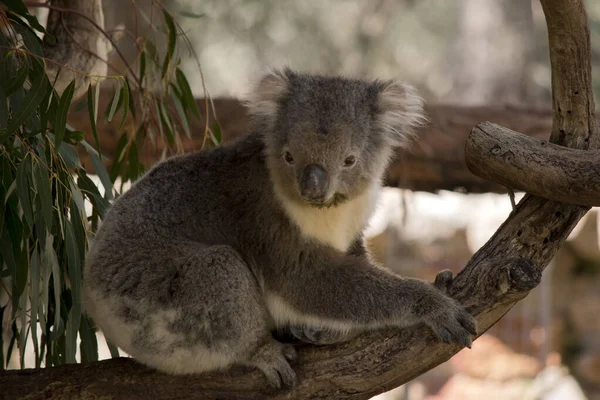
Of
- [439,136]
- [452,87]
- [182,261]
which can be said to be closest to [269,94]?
[182,261]

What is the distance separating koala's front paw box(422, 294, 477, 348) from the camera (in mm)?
2662

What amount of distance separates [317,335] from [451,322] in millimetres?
513

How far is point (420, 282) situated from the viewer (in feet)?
9.39

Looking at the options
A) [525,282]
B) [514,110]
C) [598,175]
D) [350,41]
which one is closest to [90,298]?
[525,282]

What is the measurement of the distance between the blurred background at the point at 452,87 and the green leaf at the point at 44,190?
3365mm

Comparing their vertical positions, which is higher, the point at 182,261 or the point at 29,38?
the point at 29,38

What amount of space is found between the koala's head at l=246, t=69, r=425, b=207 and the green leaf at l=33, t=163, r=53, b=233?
81 centimetres

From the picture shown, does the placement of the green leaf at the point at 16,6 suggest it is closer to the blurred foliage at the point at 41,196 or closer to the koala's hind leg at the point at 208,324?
the blurred foliage at the point at 41,196

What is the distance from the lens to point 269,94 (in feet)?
10.2

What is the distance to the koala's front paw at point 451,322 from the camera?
105 inches

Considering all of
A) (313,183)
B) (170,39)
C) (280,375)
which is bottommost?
(280,375)

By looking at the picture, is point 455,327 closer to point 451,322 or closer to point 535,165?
point 451,322

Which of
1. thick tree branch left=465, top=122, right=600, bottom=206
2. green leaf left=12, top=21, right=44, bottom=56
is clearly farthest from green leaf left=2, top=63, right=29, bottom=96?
thick tree branch left=465, top=122, right=600, bottom=206

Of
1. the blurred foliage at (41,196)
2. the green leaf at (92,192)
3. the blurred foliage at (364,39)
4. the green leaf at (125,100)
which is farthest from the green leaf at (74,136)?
the blurred foliage at (364,39)
